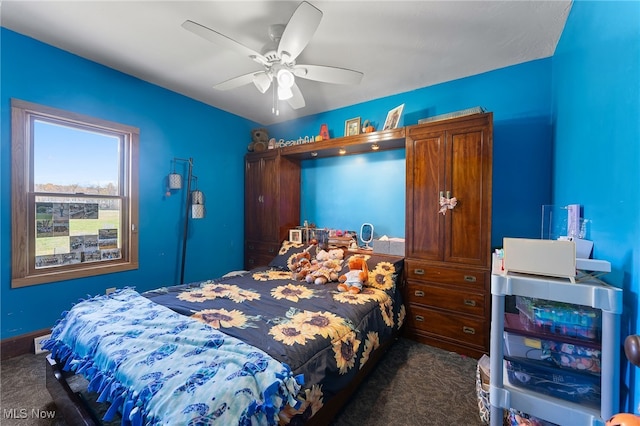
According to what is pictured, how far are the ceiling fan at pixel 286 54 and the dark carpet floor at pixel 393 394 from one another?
240 cm

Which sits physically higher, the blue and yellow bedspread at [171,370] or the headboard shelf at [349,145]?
the headboard shelf at [349,145]

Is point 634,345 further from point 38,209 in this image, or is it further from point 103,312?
point 38,209

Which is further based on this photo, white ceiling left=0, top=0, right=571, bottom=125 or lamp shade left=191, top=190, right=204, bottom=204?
lamp shade left=191, top=190, right=204, bottom=204

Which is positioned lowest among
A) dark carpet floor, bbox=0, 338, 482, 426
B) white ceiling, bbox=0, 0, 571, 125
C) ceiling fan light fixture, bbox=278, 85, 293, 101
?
dark carpet floor, bbox=0, 338, 482, 426

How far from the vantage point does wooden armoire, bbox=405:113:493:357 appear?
2291mm

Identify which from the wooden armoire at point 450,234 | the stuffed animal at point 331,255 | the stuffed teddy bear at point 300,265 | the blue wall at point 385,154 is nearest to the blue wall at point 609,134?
the blue wall at point 385,154

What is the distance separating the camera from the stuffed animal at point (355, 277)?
7.71 ft

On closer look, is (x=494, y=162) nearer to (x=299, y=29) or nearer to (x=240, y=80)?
(x=299, y=29)

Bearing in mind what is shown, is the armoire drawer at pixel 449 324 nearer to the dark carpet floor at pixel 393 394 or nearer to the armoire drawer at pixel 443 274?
the dark carpet floor at pixel 393 394

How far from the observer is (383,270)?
2.56 metres

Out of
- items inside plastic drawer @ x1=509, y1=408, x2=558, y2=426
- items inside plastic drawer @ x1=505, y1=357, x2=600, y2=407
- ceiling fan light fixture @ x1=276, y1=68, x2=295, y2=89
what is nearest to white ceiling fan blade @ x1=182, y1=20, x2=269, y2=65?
ceiling fan light fixture @ x1=276, y1=68, x2=295, y2=89

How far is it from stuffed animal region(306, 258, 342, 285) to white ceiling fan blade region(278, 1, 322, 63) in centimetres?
194

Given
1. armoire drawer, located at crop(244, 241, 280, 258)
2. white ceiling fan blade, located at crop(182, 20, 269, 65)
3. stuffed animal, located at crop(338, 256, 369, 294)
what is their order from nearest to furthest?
white ceiling fan blade, located at crop(182, 20, 269, 65), stuffed animal, located at crop(338, 256, 369, 294), armoire drawer, located at crop(244, 241, 280, 258)

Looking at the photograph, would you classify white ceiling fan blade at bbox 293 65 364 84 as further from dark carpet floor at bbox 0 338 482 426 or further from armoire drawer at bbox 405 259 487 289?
dark carpet floor at bbox 0 338 482 426
